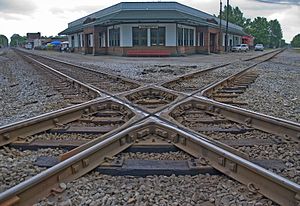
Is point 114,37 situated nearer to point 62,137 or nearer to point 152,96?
point 152,96

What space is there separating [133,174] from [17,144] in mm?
1554

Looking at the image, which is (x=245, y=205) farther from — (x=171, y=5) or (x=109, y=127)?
(x=171, y=5)

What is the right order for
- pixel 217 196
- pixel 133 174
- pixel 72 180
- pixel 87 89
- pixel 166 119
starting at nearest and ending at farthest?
pixel 217 196, pixel 72 180, pixel 133 174, pixel 166 119, pixel 87 89

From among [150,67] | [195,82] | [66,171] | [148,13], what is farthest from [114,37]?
[66,171]

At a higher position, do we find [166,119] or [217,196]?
[166,119]

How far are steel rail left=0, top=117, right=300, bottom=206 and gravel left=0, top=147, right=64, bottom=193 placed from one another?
1.31ft

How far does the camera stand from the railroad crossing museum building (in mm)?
36469

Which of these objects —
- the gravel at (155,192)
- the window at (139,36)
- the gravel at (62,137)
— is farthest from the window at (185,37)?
the gravel at (155,192)

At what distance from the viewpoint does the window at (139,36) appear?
37.1 meters

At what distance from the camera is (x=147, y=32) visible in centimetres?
3700

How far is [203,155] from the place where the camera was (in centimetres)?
322

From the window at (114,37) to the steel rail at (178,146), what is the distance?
3531cm

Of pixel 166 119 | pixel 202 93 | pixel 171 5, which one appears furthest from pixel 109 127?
pixel 171 5

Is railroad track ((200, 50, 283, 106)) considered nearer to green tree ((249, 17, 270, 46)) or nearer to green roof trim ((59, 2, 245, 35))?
green roof trim ((59, 2, 245, 35))
